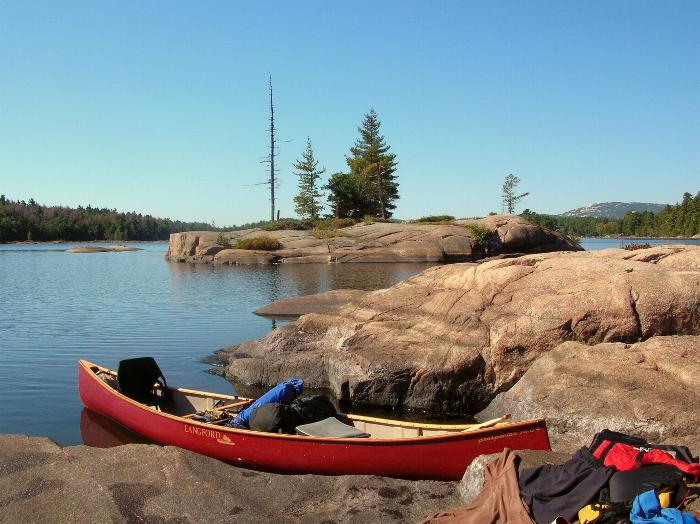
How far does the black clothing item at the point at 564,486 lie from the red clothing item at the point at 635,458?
134 millimetres

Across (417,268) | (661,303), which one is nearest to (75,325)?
(661,303)

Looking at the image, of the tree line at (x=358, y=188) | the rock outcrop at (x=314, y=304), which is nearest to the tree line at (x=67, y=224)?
the tree line at (x=358, y=188)

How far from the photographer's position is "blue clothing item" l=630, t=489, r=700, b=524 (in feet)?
17.4

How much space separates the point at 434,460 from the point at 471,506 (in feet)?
5.98

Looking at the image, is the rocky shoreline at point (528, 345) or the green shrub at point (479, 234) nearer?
the rocky shoreline at point (528, 345)

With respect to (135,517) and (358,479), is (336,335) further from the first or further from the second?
(135,517)

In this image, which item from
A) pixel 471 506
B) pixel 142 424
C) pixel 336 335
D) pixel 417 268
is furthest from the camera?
pixel 417 268

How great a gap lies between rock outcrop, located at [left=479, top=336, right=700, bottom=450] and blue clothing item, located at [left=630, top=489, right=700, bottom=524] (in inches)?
138

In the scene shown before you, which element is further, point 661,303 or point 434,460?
point 661,303

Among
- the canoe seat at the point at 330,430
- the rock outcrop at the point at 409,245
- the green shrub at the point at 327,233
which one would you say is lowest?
the canoe seat at the point at 330,430

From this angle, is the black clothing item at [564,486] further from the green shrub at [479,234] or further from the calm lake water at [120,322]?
the green shrub at [479,234]

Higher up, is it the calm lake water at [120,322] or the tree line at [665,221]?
the tree line at [665,221]

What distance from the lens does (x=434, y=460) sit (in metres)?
8.70

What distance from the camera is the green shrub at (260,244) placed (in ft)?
184
